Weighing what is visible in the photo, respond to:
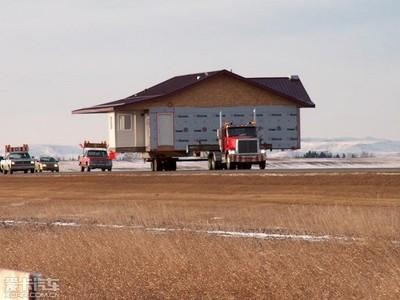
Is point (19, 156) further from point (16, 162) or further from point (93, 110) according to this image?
point (93, 110)

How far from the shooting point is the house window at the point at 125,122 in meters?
54.7

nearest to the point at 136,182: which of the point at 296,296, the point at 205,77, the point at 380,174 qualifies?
the point at 380,174

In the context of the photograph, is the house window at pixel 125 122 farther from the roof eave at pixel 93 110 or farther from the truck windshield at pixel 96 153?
the truck windshield at pixel 96 153

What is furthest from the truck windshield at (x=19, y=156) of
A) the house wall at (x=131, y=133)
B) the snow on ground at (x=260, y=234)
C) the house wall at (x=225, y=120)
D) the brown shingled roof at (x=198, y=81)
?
the snow on ground at (x=260, y=234)

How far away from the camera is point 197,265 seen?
13.8m

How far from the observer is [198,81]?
55562 mm

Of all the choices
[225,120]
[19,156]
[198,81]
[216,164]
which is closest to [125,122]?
[198,81]

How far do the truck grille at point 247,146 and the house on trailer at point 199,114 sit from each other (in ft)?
3.87

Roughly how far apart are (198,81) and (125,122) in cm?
510

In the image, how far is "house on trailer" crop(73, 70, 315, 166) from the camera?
52625mm

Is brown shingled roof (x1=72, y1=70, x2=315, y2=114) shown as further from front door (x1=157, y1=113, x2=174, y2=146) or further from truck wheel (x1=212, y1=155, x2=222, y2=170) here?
truck wheel (x1=212, y1=155, x2=222, y2=170)

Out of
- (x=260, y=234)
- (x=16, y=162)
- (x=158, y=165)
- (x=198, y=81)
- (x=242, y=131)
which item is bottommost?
(x=260, y=234)

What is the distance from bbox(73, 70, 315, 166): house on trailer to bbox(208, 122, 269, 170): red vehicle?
1.06 m

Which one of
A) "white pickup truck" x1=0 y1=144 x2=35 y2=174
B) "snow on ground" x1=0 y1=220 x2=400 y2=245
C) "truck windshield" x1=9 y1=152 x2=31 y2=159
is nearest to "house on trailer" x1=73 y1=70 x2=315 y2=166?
"white pickup truck" x1=0 y1=144 x2=35 y2=174
